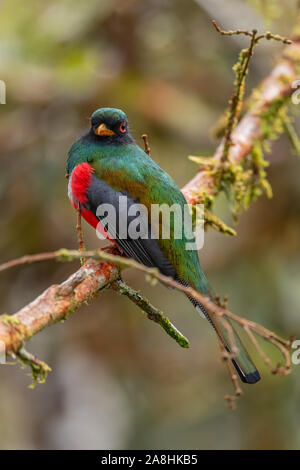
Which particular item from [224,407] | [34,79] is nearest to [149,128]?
[34,79]

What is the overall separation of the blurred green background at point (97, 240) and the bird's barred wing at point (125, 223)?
8.04 feet

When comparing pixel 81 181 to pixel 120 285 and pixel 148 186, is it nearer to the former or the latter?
pixel 148 186

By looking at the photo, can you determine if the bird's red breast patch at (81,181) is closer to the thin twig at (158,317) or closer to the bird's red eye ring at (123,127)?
the bird's red eye ring at (123,127)

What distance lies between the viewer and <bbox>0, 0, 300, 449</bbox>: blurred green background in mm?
5805

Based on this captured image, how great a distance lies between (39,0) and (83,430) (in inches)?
164

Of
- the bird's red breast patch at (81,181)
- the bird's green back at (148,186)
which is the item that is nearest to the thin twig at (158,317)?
the bird's green back at (148,186)

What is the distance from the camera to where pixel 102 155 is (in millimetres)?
3594

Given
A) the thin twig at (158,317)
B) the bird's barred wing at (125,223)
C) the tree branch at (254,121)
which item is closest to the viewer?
the thin twig at (158,317)

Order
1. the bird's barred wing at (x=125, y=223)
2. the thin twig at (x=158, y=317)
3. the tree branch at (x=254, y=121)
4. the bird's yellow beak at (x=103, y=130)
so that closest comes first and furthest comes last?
the thin twig at (x=158, y=317)
the bird's barred wing at (x=125, y=223)
the bird's yellow beak at (x=103, y=130)
the tree branch at (x=254, y=121)

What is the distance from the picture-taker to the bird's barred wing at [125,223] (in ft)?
10.8

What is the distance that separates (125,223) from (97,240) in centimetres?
276

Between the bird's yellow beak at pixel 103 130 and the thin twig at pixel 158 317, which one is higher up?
the bird's yellow beak at pixel 103 130

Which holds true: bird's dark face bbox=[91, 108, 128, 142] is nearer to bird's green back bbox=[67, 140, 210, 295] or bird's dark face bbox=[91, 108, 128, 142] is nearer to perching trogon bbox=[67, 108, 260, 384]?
perching trogon bbox=[67, 108, 260, 384]

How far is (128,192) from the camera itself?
3.39 m
